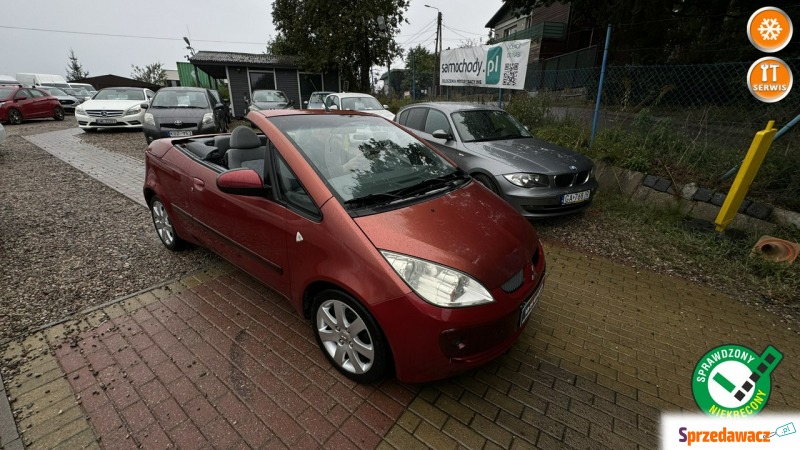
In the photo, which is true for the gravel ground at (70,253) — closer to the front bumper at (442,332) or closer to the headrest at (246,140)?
the headrest at (246,140)

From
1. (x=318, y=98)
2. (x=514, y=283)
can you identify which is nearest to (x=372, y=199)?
(x=514, y=283)

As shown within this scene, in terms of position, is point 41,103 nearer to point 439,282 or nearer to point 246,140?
point 246,140

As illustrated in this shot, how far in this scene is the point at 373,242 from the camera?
6.36ft

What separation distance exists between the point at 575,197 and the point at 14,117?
20.3 meters

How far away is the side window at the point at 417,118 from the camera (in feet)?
19.2

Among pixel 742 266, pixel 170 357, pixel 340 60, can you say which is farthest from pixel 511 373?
pixel 340 60

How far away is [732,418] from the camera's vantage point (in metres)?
2.08

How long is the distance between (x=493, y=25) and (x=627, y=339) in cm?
3380

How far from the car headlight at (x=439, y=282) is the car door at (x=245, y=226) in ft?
2.94

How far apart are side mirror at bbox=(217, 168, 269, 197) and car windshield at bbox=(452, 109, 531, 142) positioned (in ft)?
11.2

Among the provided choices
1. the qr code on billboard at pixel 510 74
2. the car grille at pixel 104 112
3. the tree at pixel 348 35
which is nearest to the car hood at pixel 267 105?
the car grille at pixel 104 112

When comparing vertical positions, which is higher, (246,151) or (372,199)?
(246,151)

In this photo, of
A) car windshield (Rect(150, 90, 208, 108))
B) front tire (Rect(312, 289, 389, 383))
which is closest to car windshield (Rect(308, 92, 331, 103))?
car windshield (Rect(150, 90, 208, 108))

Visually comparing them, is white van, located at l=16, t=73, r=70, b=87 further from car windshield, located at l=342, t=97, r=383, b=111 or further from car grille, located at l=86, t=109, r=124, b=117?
car windshield, located at l=342, t=97, r=383, b=111
